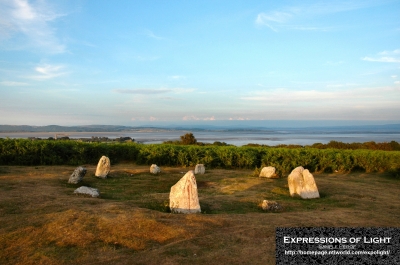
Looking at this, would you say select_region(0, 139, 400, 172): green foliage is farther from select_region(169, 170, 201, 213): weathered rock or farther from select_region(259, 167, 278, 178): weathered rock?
select_region(169, 170, 201, 213): weathered rock

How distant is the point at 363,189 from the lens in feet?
42.1

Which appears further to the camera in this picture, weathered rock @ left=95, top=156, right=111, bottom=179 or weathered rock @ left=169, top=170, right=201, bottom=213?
weathered rock @ left=95, top=156, right=111, bottom=179

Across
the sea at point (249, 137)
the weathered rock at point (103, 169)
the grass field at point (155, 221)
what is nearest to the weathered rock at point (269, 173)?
the grass field at point (155, 221)

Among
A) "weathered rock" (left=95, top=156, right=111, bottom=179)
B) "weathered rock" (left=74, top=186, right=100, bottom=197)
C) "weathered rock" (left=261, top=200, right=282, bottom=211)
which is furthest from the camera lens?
"weathered rock" (left=95, top=156, right=111, bottom=179)

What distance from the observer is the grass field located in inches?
229

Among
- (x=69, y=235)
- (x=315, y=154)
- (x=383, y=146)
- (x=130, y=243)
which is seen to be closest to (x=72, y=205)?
(x=69, y=235)

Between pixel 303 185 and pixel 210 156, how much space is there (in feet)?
27.1

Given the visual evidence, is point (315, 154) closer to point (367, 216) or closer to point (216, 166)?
point (216, 166)

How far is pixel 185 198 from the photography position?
8.88 m

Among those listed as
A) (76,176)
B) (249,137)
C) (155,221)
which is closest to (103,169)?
(76,176)

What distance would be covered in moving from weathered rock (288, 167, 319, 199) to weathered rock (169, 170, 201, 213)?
444cm

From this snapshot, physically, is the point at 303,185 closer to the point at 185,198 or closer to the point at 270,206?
the point at 270,206

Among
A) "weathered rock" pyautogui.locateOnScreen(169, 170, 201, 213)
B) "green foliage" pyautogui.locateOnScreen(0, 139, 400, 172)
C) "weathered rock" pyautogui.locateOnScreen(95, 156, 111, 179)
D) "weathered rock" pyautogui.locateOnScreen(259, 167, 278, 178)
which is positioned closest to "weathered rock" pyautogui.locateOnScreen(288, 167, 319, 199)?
"weathered rock" pyautogui.locateOnScreen(259, 167, 278, 178)

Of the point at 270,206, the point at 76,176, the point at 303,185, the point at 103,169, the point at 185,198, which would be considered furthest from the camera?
the point at 103,169
